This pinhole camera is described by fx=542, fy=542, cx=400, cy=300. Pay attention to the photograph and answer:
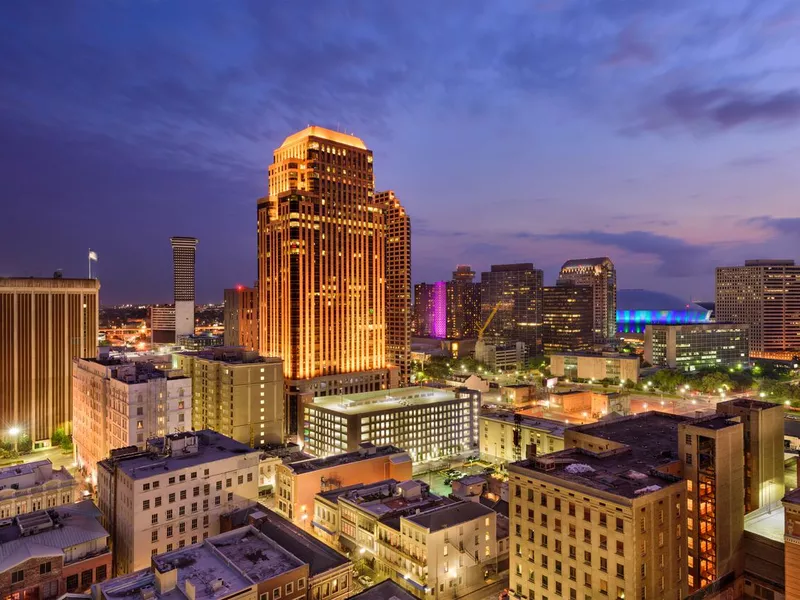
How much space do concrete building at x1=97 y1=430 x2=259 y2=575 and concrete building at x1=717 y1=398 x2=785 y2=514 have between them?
59.8 meters

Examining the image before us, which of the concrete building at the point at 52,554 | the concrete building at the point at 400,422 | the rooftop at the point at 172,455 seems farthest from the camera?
the concrete building at the point at 400,422

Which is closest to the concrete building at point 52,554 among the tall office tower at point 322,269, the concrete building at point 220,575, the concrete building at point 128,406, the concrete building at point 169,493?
the concrete building at point 169,493

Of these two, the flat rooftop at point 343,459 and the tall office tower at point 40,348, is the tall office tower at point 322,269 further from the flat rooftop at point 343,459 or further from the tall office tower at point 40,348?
the flat rooftop at point 343,459

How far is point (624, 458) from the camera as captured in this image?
62125 millimetres

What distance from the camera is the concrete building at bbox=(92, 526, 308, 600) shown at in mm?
44094

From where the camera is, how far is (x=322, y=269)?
157 metres

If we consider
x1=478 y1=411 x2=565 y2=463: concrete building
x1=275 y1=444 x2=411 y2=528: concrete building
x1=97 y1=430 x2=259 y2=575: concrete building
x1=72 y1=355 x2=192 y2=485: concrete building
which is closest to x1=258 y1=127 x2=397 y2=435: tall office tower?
x1=478 y1=411 x2=565 y2=463: concrete building

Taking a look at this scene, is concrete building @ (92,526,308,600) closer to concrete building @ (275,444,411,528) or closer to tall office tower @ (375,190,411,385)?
concrete building @ (275,444,411,528)

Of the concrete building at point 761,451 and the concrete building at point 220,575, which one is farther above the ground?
the concrete building at point 761,451

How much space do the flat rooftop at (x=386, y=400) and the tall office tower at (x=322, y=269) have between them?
2091 centimetres

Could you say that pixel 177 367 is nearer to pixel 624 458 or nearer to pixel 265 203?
pixel 265 203

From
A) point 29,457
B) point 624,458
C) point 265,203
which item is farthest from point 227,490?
point 265,203

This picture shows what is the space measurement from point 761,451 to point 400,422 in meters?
69.3

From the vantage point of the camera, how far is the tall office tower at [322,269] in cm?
15262
